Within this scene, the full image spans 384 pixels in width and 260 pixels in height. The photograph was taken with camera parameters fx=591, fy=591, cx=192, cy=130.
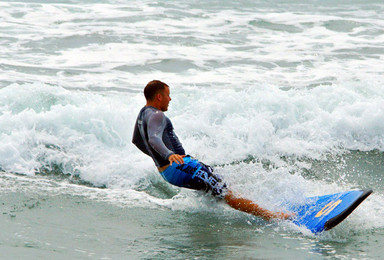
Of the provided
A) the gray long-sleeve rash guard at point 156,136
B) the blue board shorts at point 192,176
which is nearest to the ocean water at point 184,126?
the blue board shorts at point 192,176

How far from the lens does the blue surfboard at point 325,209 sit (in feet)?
18.5

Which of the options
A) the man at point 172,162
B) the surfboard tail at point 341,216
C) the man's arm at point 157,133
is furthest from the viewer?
the man at point 172,162

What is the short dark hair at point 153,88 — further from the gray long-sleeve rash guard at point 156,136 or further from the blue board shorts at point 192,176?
the blue board shorts at point 192,176

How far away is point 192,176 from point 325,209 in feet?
4.63

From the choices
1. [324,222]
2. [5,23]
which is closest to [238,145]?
[324,222]

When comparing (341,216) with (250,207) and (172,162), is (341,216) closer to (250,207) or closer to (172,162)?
(250,207)

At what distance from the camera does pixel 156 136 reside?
6.00m

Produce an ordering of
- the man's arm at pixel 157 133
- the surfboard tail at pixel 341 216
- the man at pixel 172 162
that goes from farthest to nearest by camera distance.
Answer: the man at pixel 172 162, the man's arm at pixel 157 133, the surfboard tail at pixel 341 216

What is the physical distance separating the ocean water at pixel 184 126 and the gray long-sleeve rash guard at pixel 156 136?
0.69m

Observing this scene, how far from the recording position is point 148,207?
6.66m

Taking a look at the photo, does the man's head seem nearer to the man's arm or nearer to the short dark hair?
the short dark hair

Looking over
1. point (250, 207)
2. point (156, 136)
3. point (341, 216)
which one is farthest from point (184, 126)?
point (341, 216)

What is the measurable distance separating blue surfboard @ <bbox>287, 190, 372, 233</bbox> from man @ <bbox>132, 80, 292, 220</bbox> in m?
0.19

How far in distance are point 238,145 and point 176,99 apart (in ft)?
6.23
